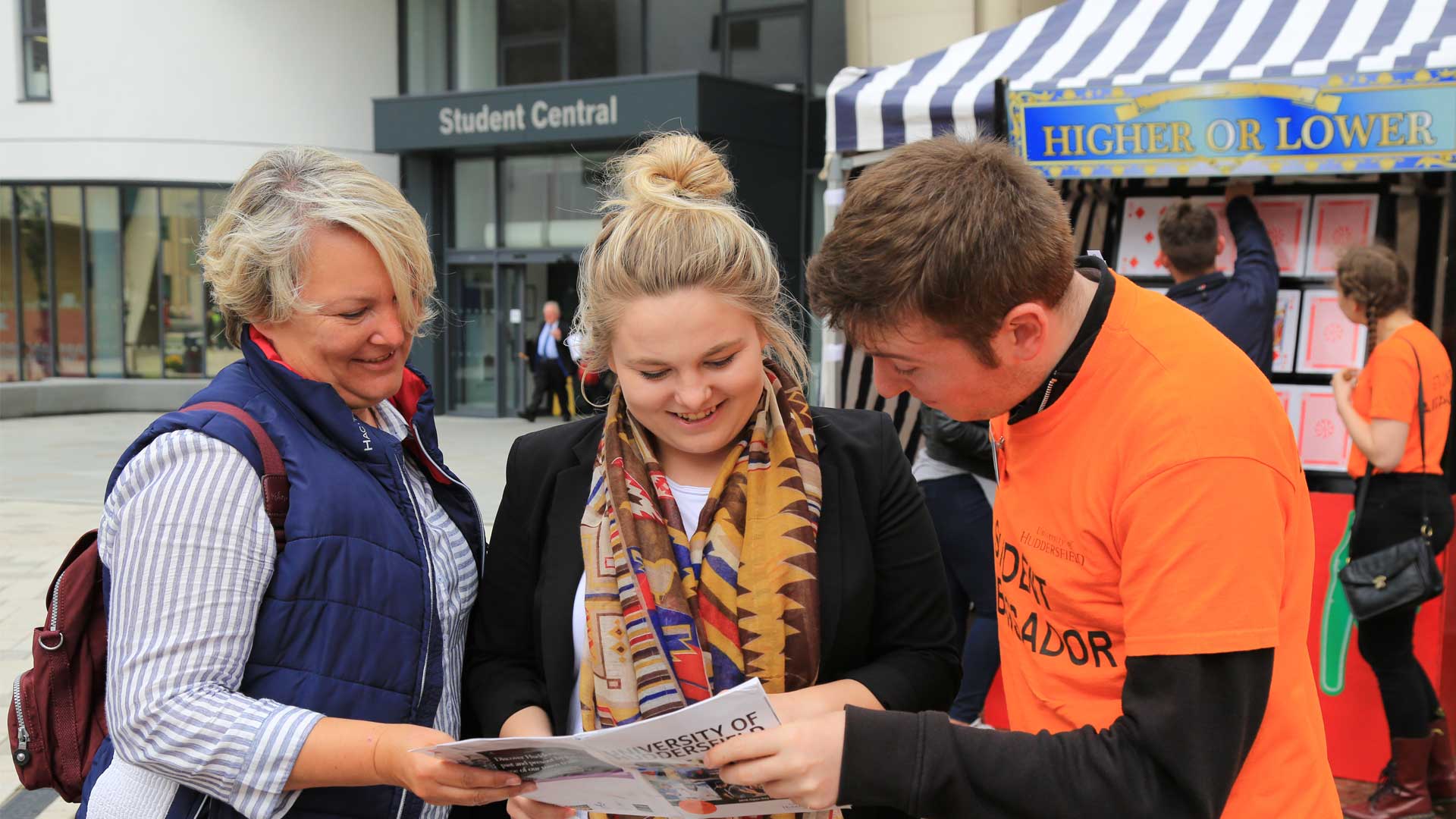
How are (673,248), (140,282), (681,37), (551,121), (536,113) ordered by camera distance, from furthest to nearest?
(140,282), (681,37), (536,113), (551,121), (673,248)

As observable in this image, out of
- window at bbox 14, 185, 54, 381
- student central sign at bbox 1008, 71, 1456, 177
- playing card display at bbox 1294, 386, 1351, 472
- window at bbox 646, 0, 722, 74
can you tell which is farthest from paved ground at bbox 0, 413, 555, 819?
window at bbox 646, 0, 722, 74

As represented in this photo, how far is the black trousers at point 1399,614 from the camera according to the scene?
12.0 feet

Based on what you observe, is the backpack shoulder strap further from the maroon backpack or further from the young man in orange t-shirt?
the young man in orange t-shirt

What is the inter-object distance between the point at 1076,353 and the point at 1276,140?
313 cm

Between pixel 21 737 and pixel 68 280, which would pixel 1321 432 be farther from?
pixel 68 280

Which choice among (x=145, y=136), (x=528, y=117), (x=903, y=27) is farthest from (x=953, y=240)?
(x=145, y=136)

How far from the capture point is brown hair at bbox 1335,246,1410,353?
3715 mm

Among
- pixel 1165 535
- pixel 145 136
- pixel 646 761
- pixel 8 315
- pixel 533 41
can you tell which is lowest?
pixel 646 761

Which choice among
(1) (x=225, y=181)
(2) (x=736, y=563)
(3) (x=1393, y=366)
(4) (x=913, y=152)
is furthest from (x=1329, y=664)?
(1) (x=225, y=181)

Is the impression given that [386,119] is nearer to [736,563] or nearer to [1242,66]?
[1242,66]

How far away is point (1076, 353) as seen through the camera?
4.42 ft

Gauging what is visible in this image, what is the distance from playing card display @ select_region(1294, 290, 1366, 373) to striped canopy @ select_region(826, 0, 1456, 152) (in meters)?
0.98

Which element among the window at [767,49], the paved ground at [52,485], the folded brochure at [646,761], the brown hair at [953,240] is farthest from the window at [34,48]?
the brown hair at [953,240]

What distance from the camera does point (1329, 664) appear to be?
13.3ft
